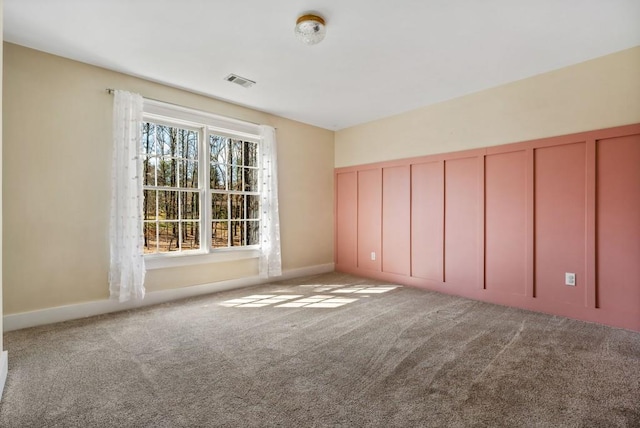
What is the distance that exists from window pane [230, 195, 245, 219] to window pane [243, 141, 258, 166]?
0.53 meters

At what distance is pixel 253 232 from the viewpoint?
4.71 m

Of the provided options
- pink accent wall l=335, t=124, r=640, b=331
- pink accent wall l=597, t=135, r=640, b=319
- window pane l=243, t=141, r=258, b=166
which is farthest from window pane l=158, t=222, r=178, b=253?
pink accent wall l=597, t=135, r=640, b=319

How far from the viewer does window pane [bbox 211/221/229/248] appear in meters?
4.25

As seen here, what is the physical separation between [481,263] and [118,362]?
3881mm

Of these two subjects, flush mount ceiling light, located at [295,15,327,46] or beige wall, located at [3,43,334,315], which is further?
beige wall, located at [3,43,334,315]

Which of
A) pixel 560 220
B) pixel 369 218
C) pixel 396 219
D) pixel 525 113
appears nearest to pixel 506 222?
pixel 560 220

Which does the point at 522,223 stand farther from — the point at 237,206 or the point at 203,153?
the point at 203,153

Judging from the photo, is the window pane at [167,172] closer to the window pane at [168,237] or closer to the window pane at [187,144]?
A: the window pane at [187,144]

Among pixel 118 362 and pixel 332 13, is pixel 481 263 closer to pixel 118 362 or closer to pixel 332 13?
pixel 332 13

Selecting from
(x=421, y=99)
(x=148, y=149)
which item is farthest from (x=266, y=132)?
(x=421, y=99)

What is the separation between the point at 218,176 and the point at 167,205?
2.62ft

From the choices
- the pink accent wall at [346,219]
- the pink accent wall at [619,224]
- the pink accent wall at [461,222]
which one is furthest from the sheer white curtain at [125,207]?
the pink accent wall at [619,224]

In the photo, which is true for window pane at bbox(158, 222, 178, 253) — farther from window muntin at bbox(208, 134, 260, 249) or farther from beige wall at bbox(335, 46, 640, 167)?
beige wall at bbox(335, 46, 640, 167)

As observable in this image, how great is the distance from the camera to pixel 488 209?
3820 mm
